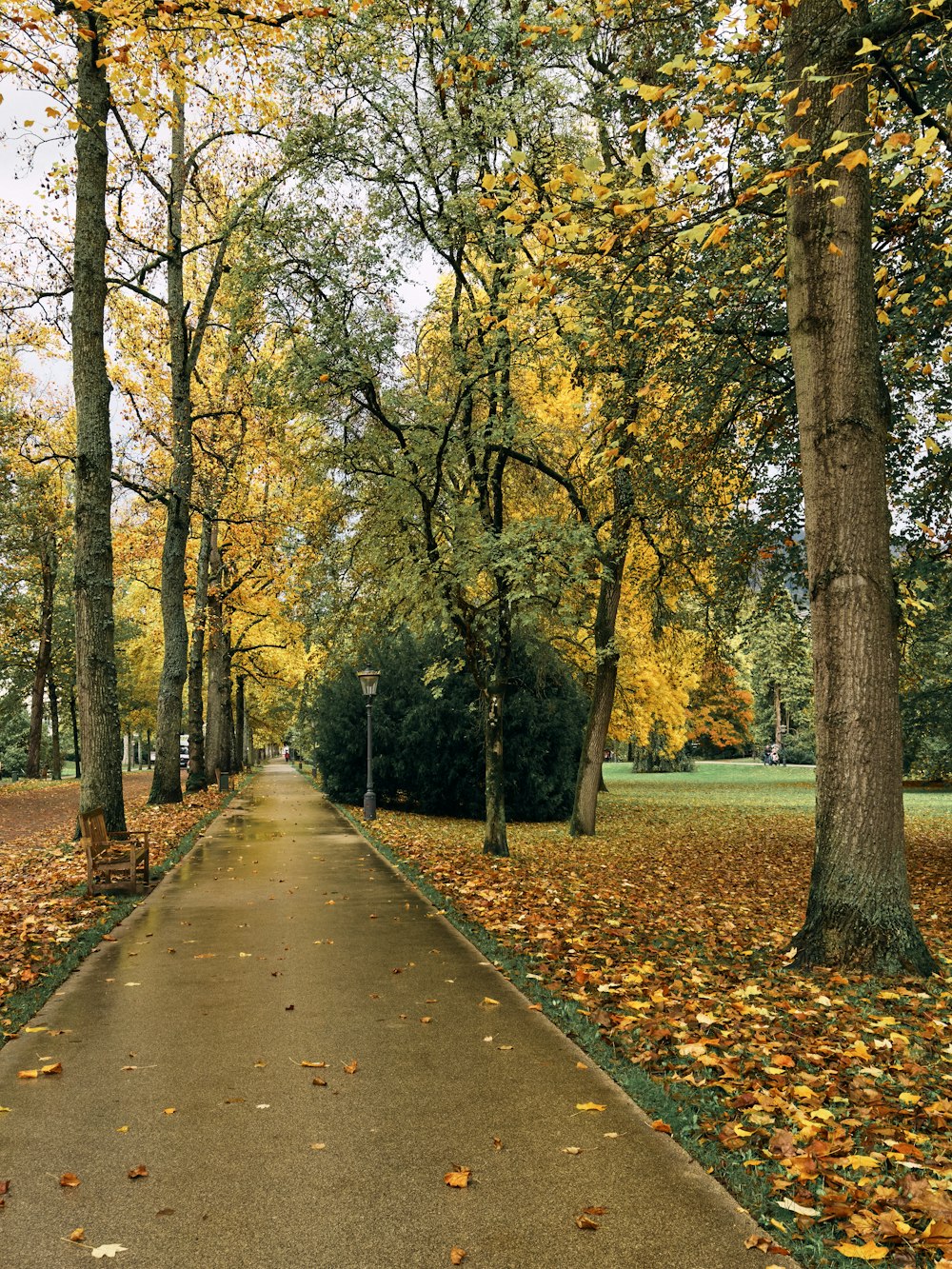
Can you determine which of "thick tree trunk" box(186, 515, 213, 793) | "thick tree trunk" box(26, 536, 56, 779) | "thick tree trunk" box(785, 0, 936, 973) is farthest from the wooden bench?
"thick tree trunk" box(26, 536, 56, 779)

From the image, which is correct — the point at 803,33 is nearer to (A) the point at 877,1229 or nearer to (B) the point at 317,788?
(A) the point at 877,1229

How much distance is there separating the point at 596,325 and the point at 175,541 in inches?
512

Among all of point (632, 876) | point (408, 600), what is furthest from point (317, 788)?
point (632, 876)

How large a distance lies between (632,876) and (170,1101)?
865 centimetres

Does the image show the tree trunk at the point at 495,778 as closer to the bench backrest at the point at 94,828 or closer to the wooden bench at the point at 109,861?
the wooden bench at the point at 109,861

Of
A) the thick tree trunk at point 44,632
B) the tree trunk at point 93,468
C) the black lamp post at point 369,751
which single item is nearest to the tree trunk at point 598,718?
the black lamp post at point 369,751

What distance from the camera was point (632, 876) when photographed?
40.0 feet

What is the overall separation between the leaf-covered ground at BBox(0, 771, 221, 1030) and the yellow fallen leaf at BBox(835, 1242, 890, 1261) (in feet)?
15.5

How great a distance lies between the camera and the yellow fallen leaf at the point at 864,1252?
116 inches

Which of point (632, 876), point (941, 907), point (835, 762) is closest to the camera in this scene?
point (835, 762)

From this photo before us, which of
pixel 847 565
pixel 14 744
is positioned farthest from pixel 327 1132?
pixel 14 744

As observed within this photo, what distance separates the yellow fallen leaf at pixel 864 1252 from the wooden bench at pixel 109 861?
8389mm

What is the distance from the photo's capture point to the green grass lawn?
27.7m

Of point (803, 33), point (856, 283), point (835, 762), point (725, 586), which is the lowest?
point (835, 762)
